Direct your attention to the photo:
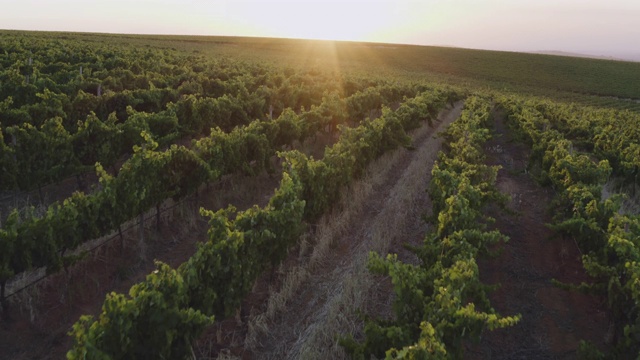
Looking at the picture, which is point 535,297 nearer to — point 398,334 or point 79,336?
point 398,334

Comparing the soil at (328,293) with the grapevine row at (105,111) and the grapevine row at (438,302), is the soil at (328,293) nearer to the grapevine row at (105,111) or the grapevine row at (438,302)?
the grapevine row at (438,302)

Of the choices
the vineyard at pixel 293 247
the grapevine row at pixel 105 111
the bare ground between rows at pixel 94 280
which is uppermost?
the grapevine row at pixel 105 111

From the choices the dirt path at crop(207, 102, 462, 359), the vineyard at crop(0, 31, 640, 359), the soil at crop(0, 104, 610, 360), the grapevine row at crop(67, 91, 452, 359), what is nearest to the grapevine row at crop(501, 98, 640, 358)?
the vineyard at crop(0, 31, 640, 359)

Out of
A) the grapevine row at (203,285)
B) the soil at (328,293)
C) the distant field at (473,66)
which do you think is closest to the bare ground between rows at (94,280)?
the soil at (328,293)

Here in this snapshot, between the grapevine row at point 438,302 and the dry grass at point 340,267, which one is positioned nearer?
the grapevine row at point 438,302

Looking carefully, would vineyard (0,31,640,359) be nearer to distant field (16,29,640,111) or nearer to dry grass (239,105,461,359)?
dry grass (239,105,461,359)

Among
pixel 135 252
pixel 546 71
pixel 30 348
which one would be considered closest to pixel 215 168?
pixel 135 252
